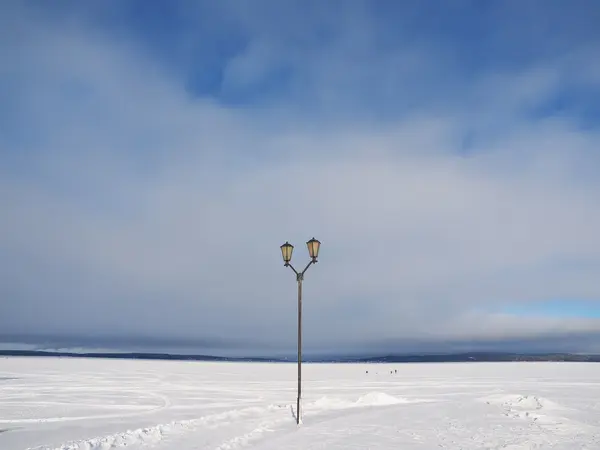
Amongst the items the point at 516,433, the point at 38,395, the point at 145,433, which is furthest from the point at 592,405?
the point at 38,395

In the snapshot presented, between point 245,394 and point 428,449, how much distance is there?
16.3 m

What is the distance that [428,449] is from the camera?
37.4 feet

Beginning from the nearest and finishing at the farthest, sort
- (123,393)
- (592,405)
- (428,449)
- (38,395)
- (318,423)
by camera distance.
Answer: (428,449) → (318,423) → (592,405) → (38,395) → (123,393)

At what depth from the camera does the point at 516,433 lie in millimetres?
13453

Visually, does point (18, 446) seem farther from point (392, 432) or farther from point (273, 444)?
point (392, 432)

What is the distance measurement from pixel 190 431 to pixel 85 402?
10.9 meters

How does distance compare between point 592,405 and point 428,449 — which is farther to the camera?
point 592,405

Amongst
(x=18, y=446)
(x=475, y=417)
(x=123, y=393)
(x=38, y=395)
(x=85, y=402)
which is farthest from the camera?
(x=123, y=393)

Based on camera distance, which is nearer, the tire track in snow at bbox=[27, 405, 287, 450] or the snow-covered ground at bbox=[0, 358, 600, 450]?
the tire track in snow at bbox=[27, 405, 287, 450]

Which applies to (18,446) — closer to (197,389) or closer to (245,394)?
(245,394)

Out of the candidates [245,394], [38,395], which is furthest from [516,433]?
[38,395]

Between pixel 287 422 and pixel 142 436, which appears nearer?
pixel 142 436

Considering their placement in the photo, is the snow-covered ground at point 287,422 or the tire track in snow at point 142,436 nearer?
the tire track in snow at point 142,436

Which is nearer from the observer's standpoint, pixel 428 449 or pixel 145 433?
pixel 428 449
